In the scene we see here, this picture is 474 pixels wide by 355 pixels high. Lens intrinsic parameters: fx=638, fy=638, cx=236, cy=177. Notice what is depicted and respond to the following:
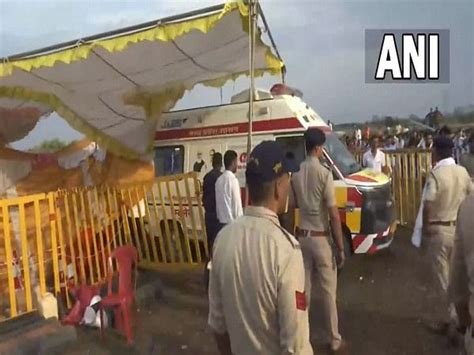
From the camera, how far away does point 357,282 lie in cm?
862

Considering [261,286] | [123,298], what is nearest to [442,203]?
[123,298]

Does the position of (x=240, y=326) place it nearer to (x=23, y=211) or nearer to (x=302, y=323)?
(x=302, y=323)

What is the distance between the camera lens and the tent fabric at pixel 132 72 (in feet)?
18.9

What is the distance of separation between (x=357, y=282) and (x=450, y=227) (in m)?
2.80

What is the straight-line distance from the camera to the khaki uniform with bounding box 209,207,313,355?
2.47 meters

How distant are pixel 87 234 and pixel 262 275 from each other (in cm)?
565

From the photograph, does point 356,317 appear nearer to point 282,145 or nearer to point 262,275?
point 282,145

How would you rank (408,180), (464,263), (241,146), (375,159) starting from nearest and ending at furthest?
(464,263)
(241,146)
(375,159)
(408,180)

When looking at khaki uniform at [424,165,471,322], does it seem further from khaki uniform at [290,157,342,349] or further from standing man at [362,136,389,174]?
standing man at [362,136,389,174]

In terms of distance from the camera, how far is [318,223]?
17.8 ft

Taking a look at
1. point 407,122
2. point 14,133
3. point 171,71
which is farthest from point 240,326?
point 407,122

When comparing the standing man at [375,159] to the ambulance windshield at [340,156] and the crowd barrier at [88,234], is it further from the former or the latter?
the crowd barrier at [88,234]

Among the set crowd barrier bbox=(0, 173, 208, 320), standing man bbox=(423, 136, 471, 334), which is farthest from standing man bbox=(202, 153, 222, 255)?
standing man bbox=(423, 136, 471, 334)

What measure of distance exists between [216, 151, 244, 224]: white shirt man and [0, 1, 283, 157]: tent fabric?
3.97ft
